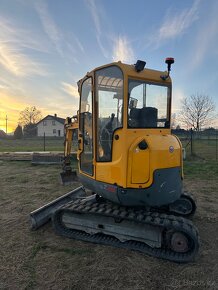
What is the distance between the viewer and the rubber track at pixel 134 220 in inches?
151

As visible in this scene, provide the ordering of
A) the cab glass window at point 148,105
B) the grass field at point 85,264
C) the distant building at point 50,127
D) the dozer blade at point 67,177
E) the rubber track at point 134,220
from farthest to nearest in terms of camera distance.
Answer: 1. the distant building at point 50,127
2. the dozer blade at point 67,177
3. the cab glass window at point 148,105
4. the rubber track at point 134,220
5. the grass field at point 85,264

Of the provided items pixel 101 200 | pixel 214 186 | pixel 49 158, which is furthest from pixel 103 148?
pixel 49 158

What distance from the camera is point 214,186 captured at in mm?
8336

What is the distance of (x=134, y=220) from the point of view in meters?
4.01

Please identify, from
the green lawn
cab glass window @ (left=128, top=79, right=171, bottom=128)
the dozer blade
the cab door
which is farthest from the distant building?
cab glass window @ (left=128, top=79, right=171, bottom=128)

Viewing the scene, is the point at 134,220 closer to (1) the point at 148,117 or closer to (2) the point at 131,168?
(2) the point at 131,168

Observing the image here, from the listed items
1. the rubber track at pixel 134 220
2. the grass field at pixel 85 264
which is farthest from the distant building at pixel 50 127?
the rubber track at pixel 134 220

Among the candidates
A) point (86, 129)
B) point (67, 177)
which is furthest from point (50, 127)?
point (86, 129)

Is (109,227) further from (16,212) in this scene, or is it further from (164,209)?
(16,212)

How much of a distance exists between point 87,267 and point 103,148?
186cm

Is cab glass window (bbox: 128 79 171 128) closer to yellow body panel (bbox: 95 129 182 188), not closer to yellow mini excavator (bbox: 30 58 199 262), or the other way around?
yellow mini excavator (bbox: 30 58 199 262)

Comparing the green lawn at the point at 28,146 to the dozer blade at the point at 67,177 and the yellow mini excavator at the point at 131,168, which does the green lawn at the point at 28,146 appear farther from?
the yellow mini excavator at the point at 131,168

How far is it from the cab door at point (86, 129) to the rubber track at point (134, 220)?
68 centimetres

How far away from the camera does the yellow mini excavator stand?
4.00 m
